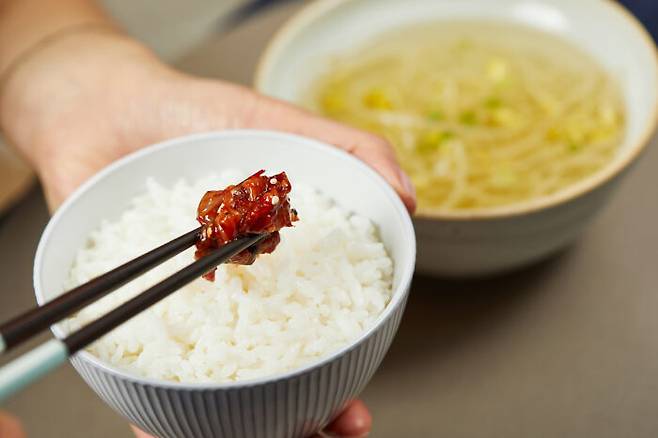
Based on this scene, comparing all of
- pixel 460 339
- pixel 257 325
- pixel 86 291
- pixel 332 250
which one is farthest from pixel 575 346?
pixel 86 291

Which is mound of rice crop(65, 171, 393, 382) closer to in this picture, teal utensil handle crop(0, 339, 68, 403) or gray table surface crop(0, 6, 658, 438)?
teal utensil handle crop(0, 339, 68, 403)

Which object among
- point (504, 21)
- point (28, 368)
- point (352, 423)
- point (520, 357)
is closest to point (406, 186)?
point (352, 423)

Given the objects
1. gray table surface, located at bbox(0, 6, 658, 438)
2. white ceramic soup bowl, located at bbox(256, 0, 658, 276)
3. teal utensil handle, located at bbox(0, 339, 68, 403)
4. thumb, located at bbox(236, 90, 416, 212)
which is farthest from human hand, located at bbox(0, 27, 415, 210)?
teal utensil handle, located at bbox(0, 339, 68, 403)

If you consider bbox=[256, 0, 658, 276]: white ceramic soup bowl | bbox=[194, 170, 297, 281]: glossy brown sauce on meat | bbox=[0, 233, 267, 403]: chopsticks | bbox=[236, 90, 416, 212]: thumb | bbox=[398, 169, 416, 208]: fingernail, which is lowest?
bbox=[256, 0, 658, 276]: white ceramic soup bowl

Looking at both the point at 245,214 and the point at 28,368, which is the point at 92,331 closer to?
the point at 28,368

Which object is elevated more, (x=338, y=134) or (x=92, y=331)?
(x=92, y=331)

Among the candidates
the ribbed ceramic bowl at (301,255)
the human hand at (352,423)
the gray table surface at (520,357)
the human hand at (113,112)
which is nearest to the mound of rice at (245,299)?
the ribbed ceramic bowl at (301,255)

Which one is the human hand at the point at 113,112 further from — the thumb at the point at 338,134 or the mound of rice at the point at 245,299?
the mound of rice at the point at 245,299
